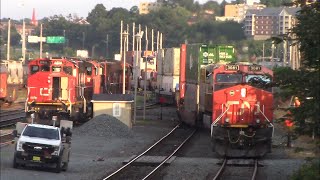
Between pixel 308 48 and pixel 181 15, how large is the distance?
63014 millimetres

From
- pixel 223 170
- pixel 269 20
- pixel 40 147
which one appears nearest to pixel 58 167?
pixel 40 147

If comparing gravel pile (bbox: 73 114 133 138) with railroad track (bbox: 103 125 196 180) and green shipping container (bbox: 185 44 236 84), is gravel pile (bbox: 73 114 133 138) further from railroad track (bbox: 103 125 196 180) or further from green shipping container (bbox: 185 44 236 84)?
green shipping container (bbox: 185 44 236 84)

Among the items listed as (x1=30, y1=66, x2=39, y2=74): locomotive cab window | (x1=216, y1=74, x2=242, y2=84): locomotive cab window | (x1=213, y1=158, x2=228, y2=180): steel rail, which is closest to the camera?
(x1=213, y1=158, x2=228, y2=180): steel rail

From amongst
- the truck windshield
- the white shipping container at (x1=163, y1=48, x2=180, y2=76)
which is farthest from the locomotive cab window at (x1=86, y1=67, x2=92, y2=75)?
the truck windshield

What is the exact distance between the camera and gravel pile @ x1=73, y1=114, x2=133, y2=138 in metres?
39.8

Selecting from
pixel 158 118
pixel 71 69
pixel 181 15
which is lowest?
pixel 158 118

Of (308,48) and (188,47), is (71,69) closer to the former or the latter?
(188,47)

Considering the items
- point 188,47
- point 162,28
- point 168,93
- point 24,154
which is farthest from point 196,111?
point 162,28

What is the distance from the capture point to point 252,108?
97.2 feet

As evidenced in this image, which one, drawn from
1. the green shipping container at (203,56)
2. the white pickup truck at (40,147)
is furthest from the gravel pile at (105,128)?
the white pickup truck at (40,147)

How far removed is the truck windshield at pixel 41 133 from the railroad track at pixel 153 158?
98.4 inches

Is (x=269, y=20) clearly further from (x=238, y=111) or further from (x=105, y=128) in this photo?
(x=238, y=111)

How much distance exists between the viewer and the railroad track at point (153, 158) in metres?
24.7

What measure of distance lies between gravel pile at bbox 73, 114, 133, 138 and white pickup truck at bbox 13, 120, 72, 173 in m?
14.1
